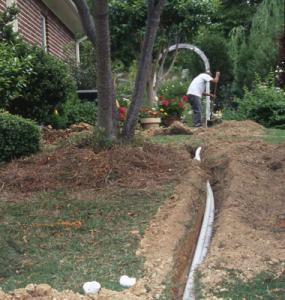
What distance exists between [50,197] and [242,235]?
2002mm

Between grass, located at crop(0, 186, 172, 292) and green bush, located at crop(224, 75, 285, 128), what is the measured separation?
9.23 meters

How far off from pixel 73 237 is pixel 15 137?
2.91 meters

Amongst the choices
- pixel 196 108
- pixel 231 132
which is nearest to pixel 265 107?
pixel 196 108

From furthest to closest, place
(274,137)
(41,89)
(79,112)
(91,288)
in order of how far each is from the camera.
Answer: (79,112) < (274,137) < (41,89) < (91,288)

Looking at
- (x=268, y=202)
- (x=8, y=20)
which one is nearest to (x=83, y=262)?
(x=268, y=202)

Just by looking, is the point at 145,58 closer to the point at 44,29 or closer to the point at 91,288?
the point at 91,288

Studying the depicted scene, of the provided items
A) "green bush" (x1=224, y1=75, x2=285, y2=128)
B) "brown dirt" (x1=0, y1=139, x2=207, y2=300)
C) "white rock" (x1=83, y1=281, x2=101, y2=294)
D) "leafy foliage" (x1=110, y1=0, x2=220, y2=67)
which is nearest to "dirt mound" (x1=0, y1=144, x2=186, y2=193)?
→ "brown dirt" (x1=0, y1=139, x2=207, y2=300)

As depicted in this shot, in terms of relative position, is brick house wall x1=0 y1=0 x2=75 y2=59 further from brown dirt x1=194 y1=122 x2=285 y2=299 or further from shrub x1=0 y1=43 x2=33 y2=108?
brown dirt x1=194 y1=122 x2=285 y2=299

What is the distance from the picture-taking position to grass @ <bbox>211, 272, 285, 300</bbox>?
349cm

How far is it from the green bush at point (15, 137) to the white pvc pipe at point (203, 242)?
7.75ft

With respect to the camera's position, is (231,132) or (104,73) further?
(231,132)

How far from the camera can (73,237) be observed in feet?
14.7

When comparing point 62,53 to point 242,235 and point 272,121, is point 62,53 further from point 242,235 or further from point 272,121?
point 242,235

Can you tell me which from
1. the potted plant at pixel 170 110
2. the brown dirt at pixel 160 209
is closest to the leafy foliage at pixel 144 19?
the potted plant at pixel 170 110
